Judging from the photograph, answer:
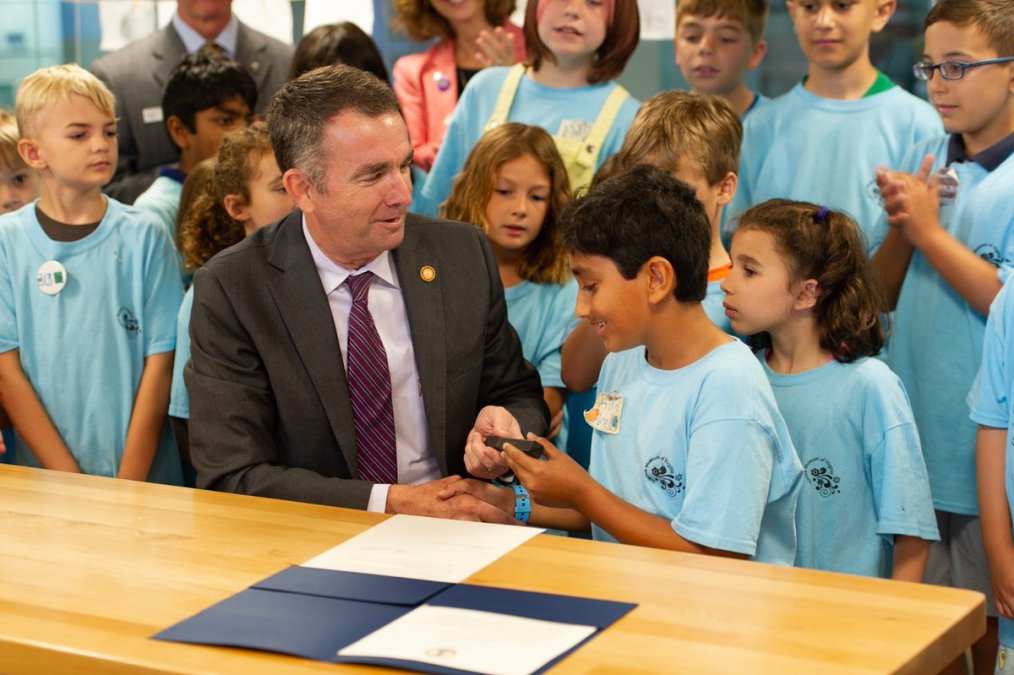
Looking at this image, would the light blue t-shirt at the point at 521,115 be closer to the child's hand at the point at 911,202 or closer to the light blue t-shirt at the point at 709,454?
the child's hand at the point at 911,202

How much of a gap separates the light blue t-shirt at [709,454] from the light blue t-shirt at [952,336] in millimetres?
827

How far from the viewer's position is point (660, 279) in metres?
2.48

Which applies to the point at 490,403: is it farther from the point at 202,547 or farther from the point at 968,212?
the point at 968,212

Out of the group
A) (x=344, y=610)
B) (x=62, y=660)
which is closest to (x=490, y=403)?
(x=344, y=610)

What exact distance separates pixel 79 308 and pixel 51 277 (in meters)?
0.10

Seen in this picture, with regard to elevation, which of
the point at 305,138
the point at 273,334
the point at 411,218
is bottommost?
the point at 273,334

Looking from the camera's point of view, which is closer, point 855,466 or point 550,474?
point 550,474

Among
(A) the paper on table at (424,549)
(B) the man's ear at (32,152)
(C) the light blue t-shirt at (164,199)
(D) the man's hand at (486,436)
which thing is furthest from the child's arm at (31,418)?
(A) the paper on table at (424,549)

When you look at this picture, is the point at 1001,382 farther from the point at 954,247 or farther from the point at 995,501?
the point at 954,247

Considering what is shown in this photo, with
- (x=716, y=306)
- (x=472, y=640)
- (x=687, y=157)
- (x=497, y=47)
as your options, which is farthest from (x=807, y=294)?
(x=497, y=47)

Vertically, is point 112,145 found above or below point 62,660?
above

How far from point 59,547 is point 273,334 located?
72 cm

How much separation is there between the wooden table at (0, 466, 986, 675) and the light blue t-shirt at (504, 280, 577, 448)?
117 cm

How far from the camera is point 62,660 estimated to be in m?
1.72
